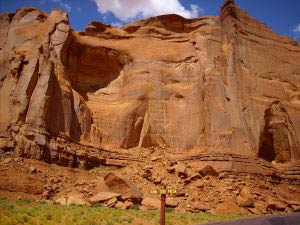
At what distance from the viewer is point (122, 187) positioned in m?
24.5

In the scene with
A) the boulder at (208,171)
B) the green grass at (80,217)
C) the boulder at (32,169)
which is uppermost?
the boulder at (208,171)

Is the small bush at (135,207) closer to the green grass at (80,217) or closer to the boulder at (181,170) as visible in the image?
the green grass at (80,217)

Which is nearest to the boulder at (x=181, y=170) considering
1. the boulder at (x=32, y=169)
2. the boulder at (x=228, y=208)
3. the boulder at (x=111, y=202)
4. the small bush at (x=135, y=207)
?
the boulder at (x=228, y=208)

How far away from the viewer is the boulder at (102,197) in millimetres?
22859

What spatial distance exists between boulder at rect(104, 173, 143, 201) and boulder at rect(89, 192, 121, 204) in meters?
0.84

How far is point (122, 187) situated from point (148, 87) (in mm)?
14158

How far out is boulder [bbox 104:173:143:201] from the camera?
24002 millimetres

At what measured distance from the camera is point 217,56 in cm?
3766

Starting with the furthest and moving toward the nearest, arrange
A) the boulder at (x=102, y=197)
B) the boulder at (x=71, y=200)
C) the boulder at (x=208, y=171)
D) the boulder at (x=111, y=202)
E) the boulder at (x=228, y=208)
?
1. the boulder at (x=208, y=171)
2. the boulder at (x=228, y=208)
3. the boulder at (x=71, y=200)
4. the boulder at (x=102, y=197)
5. the boulder at (x=111, y=202)

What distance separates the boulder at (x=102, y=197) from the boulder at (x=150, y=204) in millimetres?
1770

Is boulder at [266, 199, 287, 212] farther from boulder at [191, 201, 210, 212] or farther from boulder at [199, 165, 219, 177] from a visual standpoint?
boulder at [199, 165, 219, 177]

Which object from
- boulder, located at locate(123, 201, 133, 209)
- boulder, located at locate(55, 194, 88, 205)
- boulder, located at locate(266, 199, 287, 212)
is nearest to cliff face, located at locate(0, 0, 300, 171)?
boulder, located at locate(55, 194, 88, 205)

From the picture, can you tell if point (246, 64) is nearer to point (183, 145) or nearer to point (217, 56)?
point (217, 56)

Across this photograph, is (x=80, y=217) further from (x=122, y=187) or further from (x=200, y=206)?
(x=200, y=206)
